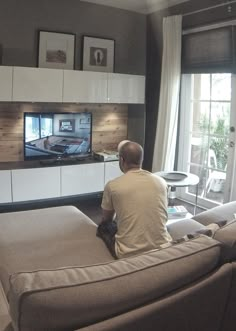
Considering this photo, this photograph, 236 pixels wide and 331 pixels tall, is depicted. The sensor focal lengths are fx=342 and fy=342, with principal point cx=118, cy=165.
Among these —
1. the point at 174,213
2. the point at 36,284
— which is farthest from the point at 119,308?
the point at 174,213

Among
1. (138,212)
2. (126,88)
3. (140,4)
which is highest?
(140,4)

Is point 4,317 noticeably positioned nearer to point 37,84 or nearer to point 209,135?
point 37,84

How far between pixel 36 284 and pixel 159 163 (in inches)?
148

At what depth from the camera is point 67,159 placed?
4527mm

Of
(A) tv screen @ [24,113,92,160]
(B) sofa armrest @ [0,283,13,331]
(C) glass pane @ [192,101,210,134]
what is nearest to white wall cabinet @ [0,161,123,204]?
(A) tv screen @ [24,113,92,160]

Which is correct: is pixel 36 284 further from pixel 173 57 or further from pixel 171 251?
pixel 173 57

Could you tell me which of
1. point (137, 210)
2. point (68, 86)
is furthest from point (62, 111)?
point (137, 210)

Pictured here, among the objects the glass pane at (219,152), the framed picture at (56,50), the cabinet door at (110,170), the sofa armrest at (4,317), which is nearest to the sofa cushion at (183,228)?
the sofa armrest at (4,317)

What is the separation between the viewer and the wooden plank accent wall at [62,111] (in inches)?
167

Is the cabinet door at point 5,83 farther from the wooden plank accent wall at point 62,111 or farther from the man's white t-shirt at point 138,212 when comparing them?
the man's white t-shirt at point 138,212

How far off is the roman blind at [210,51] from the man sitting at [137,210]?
2.38 metres

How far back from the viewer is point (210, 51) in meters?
4.05

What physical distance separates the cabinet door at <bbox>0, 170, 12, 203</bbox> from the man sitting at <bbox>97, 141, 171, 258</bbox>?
7.00ft

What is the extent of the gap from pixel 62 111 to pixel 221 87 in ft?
6.67
